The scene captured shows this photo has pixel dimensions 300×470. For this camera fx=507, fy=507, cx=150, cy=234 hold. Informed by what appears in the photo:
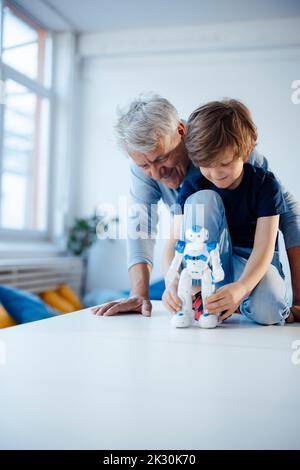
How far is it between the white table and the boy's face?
0.33 metres

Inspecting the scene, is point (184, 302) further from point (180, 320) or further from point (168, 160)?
point (168, 160)

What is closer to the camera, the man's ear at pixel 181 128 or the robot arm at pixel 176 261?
the robot arm at pixel 176 261

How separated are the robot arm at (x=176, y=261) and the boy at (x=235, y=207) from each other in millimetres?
20

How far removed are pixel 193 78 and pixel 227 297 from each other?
631 mm

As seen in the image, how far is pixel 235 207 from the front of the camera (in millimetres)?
1098

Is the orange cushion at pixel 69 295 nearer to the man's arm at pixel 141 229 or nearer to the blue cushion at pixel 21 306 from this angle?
the blue cushion at pixel 21 306

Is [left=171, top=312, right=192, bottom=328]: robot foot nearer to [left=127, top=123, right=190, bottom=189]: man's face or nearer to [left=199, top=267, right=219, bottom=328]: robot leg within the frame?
[left=199, top=267, right=219, bottom=328]: robot leg

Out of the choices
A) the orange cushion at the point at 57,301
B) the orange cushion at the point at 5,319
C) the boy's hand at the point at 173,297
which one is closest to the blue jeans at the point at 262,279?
the boy's hand at the point at 173,297

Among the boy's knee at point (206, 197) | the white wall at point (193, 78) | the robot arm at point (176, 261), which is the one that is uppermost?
the white wall at point (193, 78)

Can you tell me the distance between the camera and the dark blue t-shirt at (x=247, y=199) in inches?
41.8

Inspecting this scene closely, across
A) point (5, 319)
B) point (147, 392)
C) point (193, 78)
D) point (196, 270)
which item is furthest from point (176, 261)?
point (5, 319)

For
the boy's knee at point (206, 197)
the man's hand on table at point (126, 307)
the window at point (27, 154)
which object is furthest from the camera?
the window at point (27, 154)

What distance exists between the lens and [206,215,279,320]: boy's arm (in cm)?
97
